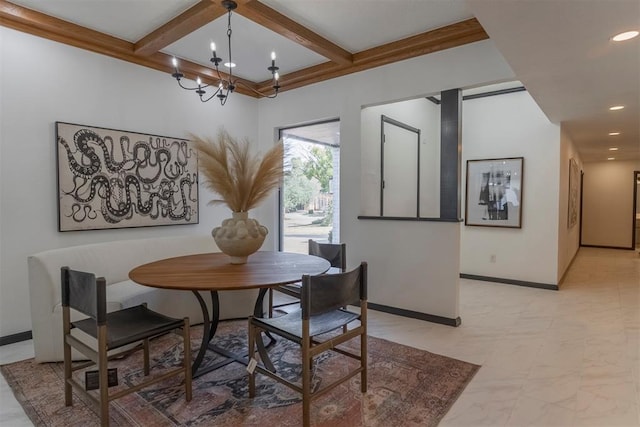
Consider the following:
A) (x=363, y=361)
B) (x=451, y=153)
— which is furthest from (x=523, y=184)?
(x=363, y=361)

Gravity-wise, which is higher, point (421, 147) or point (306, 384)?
point (421, 147)

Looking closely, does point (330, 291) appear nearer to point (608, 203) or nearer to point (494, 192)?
point (494, 192)

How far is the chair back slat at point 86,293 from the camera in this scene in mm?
1695

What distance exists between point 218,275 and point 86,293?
668 mm

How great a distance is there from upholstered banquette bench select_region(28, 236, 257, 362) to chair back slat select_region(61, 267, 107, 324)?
2.30ft

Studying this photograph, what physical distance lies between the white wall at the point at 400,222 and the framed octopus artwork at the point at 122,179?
164cm

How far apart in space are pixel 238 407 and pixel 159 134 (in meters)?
2.99

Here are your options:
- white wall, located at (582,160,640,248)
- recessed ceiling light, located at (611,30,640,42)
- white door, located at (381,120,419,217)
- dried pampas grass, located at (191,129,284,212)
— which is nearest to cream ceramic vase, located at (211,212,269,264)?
dried pampas grass, located at (191,129,284,212)

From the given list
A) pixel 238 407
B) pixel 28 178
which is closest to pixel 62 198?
pixel 28 178

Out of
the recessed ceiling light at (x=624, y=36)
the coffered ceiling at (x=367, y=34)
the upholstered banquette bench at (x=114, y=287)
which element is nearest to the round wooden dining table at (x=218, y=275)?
the upholstered banquette bench at (x=114, y=287)

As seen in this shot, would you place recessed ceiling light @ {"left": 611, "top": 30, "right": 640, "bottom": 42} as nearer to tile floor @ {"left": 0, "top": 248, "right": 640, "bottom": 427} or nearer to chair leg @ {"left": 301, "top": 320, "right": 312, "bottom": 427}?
tile floor @ {"left": 0, "top": 248, "right": 640, "bottom": 427}

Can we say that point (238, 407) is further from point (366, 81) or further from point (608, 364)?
point (366, 81)

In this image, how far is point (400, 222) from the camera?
3.62 metres

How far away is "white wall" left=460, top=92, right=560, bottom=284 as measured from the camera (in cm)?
465
